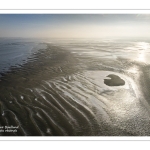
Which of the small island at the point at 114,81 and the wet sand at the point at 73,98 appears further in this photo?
the small island at the point at 114,81

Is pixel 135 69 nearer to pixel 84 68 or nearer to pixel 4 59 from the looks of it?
pixel 84 68

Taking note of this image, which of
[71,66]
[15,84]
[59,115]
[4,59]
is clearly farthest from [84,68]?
[4,59]

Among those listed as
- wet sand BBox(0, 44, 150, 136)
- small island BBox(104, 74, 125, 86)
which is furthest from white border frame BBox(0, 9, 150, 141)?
small island BBox(104, 74, 125, 86)
